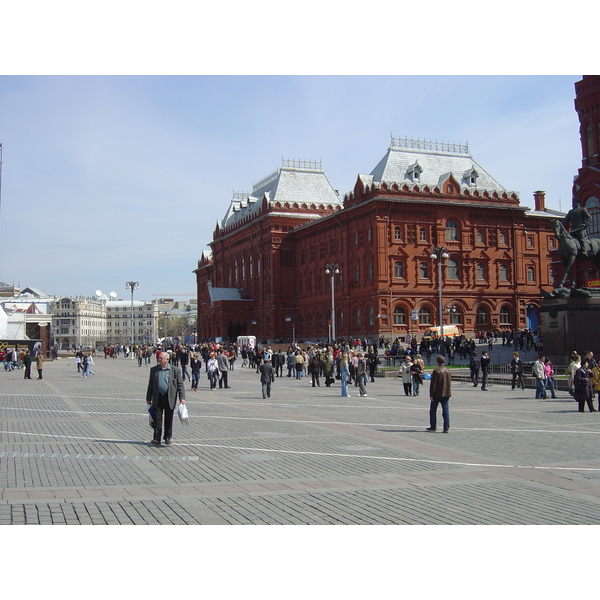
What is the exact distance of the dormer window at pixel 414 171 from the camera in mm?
70625

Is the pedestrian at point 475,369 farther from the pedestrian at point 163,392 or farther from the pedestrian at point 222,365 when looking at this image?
the pedestrian at point 163,392

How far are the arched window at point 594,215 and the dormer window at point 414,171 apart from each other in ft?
64.2

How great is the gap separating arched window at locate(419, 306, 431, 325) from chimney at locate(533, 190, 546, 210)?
95.1 feet

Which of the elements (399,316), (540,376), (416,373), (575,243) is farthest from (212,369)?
(399,316)

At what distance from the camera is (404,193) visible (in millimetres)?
68375

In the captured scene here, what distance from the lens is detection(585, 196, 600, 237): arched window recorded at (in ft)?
177

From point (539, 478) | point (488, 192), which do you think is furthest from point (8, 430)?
point (488, 192)

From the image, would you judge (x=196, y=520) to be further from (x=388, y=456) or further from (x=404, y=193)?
(x=404, y=193)

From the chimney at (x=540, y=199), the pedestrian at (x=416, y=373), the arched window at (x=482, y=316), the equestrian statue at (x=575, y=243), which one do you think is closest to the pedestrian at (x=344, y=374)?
the pedestrian at (x=416, y=373)

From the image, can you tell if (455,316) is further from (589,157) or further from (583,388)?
(583,388)

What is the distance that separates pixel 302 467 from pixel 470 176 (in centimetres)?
6639

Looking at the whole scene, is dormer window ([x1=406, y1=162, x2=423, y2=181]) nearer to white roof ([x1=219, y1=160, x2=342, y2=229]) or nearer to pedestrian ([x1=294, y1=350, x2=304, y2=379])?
white roof ([x1=219, y1=160, x2=342, y2=229])

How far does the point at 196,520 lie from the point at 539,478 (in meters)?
5.36

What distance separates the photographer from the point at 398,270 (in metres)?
68.1
